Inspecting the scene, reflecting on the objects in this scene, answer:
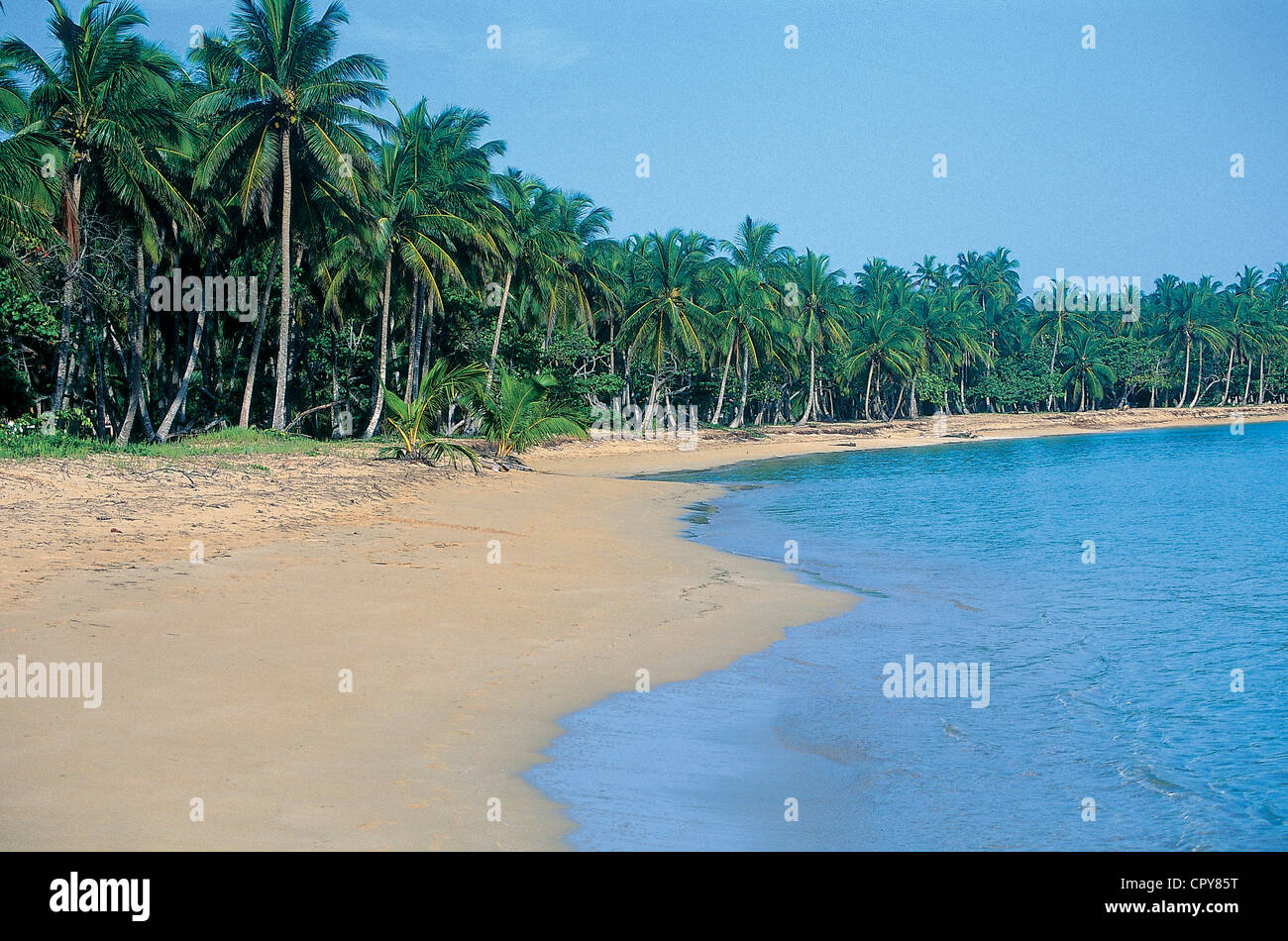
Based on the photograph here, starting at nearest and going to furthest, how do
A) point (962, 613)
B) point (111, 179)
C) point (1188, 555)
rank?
point (962, 613) < point (1188, 555) < point (111, 179)

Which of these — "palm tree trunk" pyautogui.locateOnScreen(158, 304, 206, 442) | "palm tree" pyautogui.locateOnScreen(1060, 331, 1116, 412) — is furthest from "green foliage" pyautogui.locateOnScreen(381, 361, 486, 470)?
"palm tree" pyautogui.locateOnScreen(1060, 331, 1116, 412)

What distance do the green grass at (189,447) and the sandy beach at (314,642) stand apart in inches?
40.6

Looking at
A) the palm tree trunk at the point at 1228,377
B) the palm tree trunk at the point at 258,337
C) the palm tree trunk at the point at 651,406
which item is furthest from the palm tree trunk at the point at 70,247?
the palm tree trunk at the point at 1228,377

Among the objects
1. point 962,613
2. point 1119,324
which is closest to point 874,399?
point 1119,324

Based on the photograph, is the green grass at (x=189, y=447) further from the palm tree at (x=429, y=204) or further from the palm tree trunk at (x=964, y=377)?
the palm tree trunk at (x=964, y=377)

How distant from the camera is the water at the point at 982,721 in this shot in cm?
552

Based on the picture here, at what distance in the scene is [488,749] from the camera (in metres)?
6.16

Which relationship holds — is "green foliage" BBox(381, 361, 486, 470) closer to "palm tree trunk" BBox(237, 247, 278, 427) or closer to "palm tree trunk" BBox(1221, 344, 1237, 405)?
"palm tree trunk" BBox(237, 247, 278, 427)

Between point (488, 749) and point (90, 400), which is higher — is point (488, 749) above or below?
below

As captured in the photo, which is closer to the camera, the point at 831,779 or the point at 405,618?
the point at 831,779

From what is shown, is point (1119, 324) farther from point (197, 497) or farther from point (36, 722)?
point (36, 722)

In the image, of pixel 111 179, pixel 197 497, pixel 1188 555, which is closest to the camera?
pixel 197 497

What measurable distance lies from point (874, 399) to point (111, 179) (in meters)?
61.4

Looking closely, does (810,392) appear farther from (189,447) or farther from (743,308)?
(189,447)
